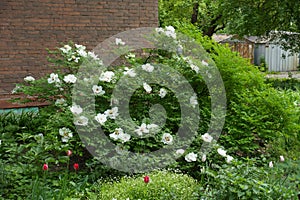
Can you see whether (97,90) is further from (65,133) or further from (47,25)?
(47,25)

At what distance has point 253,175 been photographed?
129 inches

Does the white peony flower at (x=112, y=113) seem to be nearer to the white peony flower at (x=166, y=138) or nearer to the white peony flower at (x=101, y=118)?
the white peony flower at (x=101, y=118)

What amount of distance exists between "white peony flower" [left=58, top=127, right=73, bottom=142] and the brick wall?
386 cm

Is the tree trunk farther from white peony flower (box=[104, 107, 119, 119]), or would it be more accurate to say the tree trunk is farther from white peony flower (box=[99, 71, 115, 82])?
white peony flower (box=[104, 107, 119, 119])

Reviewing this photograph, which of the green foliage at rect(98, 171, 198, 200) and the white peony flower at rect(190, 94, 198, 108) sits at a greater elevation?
the white peony flower at rect(190, 94, 198, 108)

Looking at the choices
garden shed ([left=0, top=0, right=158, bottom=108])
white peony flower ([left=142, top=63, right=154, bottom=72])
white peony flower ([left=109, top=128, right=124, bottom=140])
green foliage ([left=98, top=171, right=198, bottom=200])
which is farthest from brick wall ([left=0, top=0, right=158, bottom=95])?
green foliage ([left=98, top=171, right=198, bottom=200])

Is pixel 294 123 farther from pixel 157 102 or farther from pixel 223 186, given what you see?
pixel 223 186

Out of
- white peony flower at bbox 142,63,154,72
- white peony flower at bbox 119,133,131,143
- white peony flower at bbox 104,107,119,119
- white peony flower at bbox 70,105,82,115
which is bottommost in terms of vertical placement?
white peony flower at bbox 119,133,131,143

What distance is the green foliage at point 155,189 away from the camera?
127 inches

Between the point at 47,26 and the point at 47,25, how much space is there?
2 centimetres

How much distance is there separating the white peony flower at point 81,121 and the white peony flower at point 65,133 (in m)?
0.10

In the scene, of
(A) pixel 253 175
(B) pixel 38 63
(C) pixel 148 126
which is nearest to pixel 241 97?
(C) pixel 148 126

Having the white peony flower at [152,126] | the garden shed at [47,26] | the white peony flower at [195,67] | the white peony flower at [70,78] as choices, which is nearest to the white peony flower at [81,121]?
the white peony flower at [70,78]

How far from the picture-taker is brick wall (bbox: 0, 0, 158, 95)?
24.6 feet
